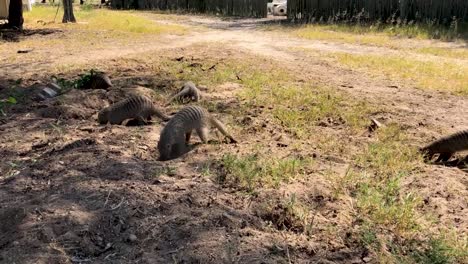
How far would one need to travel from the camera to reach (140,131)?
561 centimetres

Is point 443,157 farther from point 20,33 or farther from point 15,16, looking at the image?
point 15,16

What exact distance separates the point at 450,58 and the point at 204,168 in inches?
323

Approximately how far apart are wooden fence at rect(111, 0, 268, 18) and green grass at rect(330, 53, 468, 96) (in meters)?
12.2

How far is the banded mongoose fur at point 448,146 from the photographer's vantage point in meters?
5.02

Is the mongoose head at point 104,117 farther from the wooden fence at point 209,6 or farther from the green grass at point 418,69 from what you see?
the wooden fence at point 209,6

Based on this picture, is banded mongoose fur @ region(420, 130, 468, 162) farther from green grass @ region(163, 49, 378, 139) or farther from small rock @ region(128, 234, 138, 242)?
small rock @ region(128, 234, 138, 242)

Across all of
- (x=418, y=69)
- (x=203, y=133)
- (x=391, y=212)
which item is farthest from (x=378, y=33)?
(x=391, y=212)

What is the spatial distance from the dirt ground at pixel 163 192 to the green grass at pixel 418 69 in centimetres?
86

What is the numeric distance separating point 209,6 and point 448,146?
22.0m

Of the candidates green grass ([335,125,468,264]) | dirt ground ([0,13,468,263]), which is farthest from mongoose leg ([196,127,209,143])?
green grass ([335,125,468,264])

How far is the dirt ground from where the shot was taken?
10.6 feet

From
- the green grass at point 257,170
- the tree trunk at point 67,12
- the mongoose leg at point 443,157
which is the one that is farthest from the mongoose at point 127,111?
the tree trunk at point 67,12

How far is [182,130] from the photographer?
16.1 feet

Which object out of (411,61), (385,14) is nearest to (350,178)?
(411,61)
